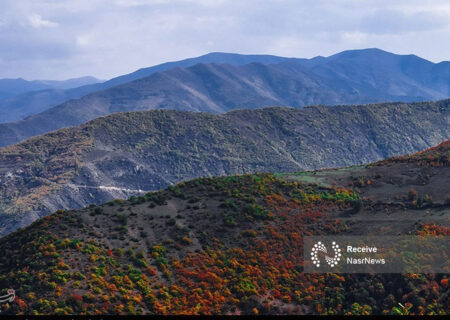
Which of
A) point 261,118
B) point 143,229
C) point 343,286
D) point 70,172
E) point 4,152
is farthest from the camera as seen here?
point 261,118

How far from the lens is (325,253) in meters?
38.9

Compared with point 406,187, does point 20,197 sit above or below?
below

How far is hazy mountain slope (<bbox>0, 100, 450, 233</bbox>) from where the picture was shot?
129m

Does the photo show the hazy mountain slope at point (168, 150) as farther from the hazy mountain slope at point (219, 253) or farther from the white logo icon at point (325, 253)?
the white logo icon at point (325, 253)

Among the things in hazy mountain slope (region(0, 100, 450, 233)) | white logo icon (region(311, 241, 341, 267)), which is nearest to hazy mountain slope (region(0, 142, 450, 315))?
white logo icon (region(311, 241, 341, 267))

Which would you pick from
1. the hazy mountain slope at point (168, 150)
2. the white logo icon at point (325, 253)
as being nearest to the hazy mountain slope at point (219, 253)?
the white logo icon at point (325, 253)

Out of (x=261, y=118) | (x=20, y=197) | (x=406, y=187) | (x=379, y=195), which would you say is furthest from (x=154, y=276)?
(x=261, y=118)

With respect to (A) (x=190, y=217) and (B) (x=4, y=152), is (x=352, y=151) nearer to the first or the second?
(B) (x=4, y=152)

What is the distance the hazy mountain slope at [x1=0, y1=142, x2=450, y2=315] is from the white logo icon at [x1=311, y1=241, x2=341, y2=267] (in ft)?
3.18

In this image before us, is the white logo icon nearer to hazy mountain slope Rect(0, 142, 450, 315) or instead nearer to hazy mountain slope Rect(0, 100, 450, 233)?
hazy mountain slope Rect(0, 142, 450, 315)

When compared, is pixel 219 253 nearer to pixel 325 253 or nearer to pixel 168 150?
pixel 325 253

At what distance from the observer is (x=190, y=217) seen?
44.8 meters

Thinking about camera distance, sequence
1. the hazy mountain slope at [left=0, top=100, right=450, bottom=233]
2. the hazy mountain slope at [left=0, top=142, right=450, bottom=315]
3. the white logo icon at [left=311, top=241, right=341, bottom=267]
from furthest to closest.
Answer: the hazy mountain slope at [left=0, top=100, right=450, bottom=233] < the white logo icon at [left=311, top=241, right=341, bottom=267] < the hazy mountain slope at [left=0, top=142, right=450, bottom=315]

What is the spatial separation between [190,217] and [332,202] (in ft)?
46.0
